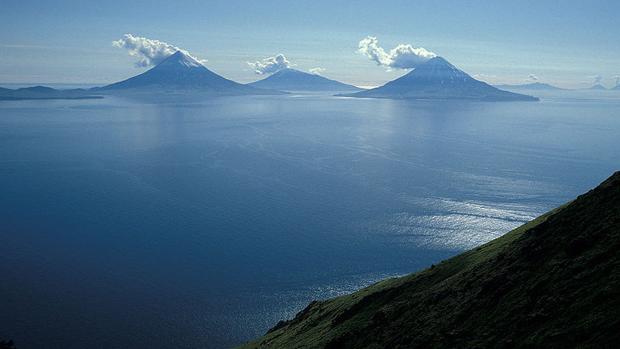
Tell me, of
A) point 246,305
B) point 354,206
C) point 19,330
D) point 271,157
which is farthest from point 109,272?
point 271,157

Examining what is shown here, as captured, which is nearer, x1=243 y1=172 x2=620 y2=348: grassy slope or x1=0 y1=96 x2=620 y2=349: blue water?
x1=243 y1=172 x2=620 y2=348: grassy slope

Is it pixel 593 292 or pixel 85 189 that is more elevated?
pixel 593 292

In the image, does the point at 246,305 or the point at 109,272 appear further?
the point at 109,272

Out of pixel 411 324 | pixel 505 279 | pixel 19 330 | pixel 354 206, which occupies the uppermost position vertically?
pixel 505 279

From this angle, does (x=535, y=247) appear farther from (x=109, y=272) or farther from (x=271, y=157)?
(x=271, y=157)

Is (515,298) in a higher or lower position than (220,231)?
higher

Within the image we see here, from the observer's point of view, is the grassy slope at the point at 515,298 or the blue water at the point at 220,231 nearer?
the grassy slope at the point at 515,298

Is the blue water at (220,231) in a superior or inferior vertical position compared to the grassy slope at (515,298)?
inferior

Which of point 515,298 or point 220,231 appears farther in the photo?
point 220,231
